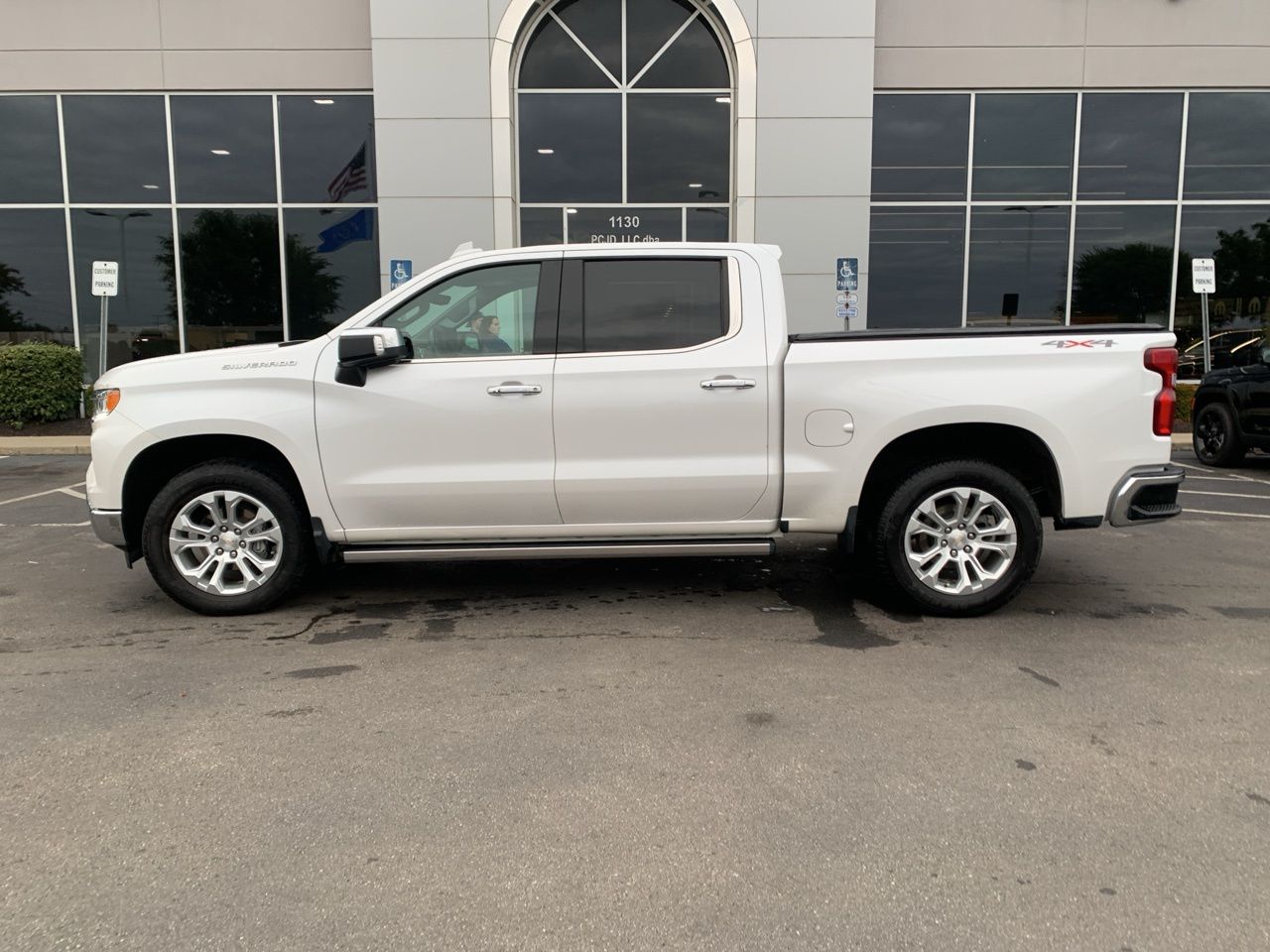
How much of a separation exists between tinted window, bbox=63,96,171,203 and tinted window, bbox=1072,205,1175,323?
16370 millimetres

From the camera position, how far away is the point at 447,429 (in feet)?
15.9

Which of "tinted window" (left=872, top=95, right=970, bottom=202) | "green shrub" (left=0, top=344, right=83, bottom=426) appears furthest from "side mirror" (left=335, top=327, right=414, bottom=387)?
"green shrub" (left=0, top=344, right=83, bottom=426)

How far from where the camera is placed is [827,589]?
568 cm

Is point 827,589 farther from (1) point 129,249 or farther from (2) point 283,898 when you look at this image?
(1) point 129,249

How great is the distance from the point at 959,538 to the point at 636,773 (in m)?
2.57

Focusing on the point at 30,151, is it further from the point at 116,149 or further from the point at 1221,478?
the point at 1221,478

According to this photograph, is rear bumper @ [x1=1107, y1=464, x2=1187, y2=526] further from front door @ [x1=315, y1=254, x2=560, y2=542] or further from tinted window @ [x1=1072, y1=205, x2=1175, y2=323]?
tinted window @ [x1=1072, y1=205, x2=1175, y2=323]

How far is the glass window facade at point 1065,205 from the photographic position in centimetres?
1591

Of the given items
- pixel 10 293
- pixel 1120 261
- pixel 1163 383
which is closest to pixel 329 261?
pixel 10 293

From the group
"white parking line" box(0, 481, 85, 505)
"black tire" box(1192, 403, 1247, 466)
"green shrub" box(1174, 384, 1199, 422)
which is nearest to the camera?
"white parking line" box(0, 481, 85, 505)

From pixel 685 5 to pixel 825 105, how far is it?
288cm

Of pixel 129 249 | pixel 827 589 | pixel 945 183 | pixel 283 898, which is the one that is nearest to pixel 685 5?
pixel 945 183

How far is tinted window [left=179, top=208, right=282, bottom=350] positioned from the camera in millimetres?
16266

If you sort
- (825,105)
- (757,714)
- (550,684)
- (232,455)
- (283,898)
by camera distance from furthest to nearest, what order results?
(825,105) → (232,455) → (550,684) → (757,714) → (283,898)
